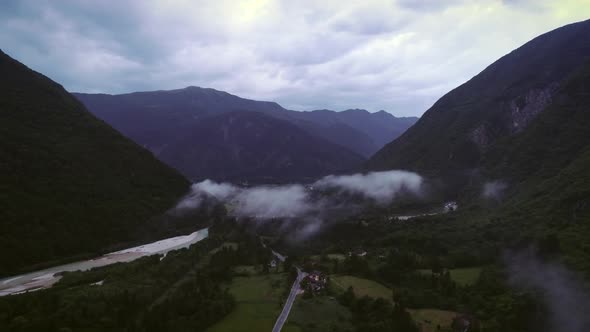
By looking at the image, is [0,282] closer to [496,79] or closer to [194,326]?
[194,326]

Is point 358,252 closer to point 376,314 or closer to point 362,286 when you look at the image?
point 362,286

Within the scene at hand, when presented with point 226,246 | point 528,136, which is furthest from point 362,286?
point 528,136

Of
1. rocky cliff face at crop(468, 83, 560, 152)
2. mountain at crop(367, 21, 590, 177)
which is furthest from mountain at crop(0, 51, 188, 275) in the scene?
rocky cliff face at crop(468, 83, 560, 152)

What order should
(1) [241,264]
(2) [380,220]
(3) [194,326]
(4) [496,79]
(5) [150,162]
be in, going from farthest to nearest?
1. (4) [496,79]
2. (5) [150,162]
3. (2) [380,220]
4. (1) [241,264]
5. (3) [194,326]

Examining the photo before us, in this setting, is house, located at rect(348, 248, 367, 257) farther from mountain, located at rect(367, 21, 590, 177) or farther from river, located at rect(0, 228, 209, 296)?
mountain, located at rect(367, 21, 590, 177)

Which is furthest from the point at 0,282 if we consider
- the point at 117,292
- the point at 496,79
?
the point at 496,79

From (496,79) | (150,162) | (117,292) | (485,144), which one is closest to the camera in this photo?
(117,292)
